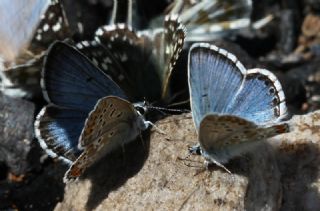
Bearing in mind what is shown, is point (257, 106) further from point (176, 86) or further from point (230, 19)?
point (230, 19)

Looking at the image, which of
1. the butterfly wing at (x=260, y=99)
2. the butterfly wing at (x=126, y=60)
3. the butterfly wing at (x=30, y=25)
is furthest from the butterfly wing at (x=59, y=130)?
the butterfly wing at (x=30, y=25)

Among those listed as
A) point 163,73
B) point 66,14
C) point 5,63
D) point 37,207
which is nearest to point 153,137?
point 163,73

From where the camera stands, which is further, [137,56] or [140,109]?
[137,56]

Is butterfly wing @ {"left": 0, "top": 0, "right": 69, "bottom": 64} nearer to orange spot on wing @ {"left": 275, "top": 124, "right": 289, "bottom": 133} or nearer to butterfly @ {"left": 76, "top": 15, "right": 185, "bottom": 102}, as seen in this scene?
butterfly @ {"left": 76, "top": 15, "right": 185, "bottom": 102}

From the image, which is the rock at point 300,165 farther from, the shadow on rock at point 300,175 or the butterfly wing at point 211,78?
the butterfly wing at point 211,78

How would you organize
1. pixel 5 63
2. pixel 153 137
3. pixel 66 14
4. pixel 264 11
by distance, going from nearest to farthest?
pixel 153 137
pixel 5 63
pixel 66 14
pixel 264 11

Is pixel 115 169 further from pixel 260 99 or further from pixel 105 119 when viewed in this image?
pixel 260 99

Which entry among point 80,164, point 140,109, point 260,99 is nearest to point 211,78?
point 260,99
